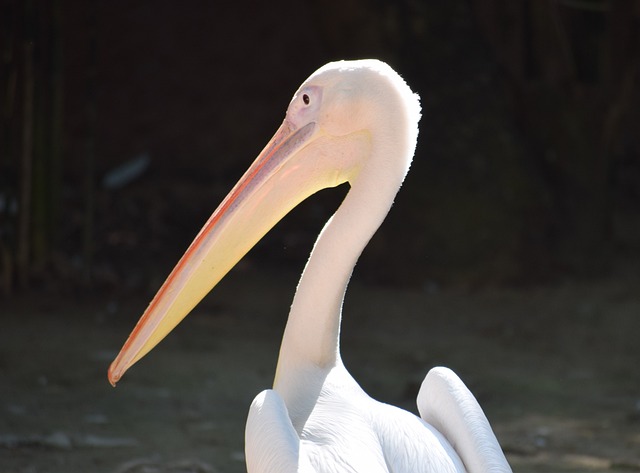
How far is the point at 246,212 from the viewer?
303 cm

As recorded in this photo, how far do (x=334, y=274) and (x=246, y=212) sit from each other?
32 centimetres

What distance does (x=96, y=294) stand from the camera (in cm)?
621

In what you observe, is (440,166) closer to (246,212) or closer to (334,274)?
(246,212)

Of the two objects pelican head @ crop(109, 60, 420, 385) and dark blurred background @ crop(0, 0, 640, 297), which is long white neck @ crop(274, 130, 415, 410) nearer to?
pelican head @ crop(109, 60, 420, 385)

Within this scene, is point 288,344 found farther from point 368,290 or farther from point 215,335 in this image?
point 368,290

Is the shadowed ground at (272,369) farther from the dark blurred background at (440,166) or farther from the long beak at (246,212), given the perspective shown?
the long beak at (246,212)

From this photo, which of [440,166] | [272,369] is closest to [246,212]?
[272,369]

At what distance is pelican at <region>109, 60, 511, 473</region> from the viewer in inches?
103

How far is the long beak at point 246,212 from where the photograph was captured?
302 centimetres

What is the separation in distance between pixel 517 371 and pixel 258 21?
4.29 metres

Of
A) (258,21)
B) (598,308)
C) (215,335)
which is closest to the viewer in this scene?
(215,335)

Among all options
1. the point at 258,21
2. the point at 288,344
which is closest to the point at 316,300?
the point at 288,344

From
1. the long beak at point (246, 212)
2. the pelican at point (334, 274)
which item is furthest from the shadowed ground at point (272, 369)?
the pelican at point (334, 274)

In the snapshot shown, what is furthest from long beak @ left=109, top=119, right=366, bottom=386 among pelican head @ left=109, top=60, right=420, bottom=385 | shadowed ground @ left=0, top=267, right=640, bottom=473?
shadowed ground @ left=0, top=267, right=640, bottom=473
